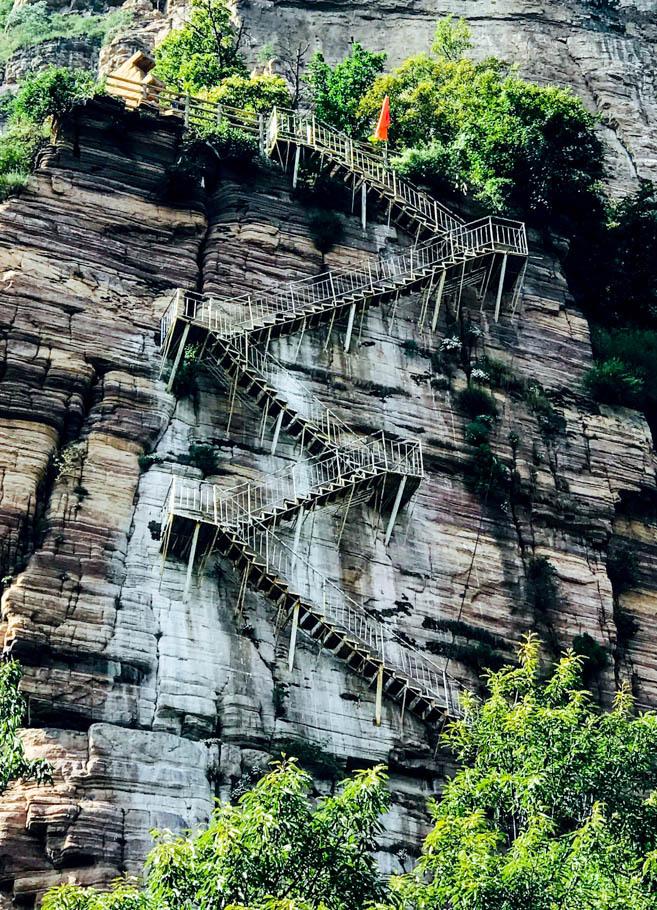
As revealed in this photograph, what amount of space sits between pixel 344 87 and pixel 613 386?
562 inches

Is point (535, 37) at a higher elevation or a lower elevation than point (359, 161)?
higher

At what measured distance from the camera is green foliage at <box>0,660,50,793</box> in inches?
1066

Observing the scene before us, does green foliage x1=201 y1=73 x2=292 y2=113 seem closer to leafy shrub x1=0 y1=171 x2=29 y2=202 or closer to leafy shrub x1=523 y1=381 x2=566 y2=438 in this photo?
leafy shrub x1=0 y1=171 x2=29 y2=202

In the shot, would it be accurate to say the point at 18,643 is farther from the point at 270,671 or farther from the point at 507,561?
the point at 507,561

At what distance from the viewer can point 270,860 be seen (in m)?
24.9

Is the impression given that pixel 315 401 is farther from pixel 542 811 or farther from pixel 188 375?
pixel 542 811

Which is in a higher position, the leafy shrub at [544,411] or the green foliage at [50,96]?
the green foliage at [50,96]

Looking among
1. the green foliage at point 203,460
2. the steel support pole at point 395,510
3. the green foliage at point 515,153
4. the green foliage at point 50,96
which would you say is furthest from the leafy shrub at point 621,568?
the green foliage at point 50,96

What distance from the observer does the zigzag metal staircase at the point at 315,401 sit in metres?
35.7

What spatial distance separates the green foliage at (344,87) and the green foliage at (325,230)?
17.9ft

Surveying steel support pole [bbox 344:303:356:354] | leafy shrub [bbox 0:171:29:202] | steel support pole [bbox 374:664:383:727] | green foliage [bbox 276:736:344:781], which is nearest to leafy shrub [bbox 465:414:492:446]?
steel support pole [bbox 344:303:356:354]

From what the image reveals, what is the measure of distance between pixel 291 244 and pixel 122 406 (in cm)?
805

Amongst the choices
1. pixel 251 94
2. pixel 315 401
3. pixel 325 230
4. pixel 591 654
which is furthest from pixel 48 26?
pixel 591 654

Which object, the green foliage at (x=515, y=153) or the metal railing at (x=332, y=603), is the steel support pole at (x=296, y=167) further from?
the metal railing at (x=332, y=603)
